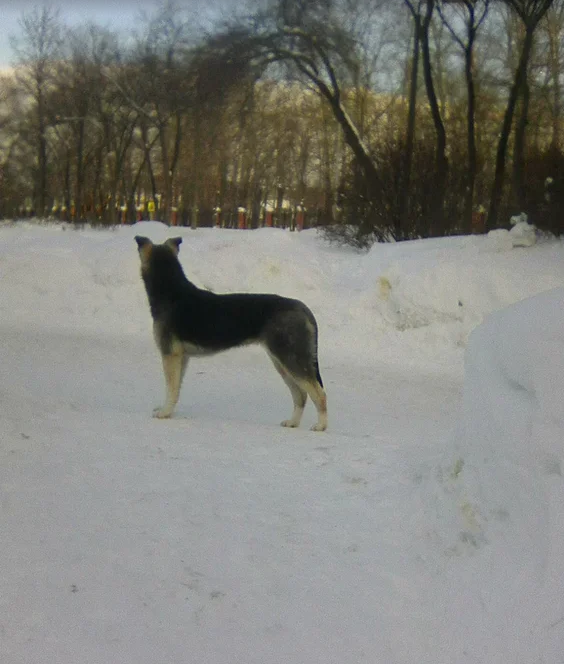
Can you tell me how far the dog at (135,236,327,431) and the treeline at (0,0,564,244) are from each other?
1119cm

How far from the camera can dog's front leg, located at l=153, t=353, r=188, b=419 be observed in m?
7.65

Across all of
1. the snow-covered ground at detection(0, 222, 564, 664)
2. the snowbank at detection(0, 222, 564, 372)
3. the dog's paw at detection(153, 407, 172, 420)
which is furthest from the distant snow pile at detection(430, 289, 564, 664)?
the snowbank at detection(0, 222, 564, 372)

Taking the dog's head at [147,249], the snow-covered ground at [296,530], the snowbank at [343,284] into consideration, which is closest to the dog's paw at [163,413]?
the snow-covered ground at [296,530]

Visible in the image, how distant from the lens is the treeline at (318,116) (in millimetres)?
22062

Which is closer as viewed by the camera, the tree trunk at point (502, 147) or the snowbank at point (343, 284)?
the snowbank at point (343, 284)

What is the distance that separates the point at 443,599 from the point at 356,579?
1.51 ft

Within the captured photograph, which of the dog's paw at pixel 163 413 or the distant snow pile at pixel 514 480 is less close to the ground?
the distant snow pile at pixel 514 480

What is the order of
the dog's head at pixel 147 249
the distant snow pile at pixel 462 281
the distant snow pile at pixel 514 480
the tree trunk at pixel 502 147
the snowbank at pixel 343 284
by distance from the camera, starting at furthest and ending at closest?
1. the tree trunk at pixel 502 147
2. the distant snow pile at pixel 462 281
3. the snowbank at pixel 343 284
4. the dog's head at pixel 147 249
5. the distant snow pile at pixel 514 480

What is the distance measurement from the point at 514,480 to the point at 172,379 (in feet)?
14.3

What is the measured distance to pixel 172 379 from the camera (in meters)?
7.79

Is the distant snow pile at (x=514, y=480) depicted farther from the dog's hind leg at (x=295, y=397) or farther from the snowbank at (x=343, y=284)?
the snowbank at (x=343, y=284)

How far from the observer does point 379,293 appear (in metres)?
15.5

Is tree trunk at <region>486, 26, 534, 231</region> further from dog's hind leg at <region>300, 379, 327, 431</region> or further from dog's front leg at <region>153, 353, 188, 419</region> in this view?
dog's front leg at <region>153, 353, 188, 419</region>

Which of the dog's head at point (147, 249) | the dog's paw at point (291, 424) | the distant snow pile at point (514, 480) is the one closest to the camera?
the distant snow pile at point (514, 480)
